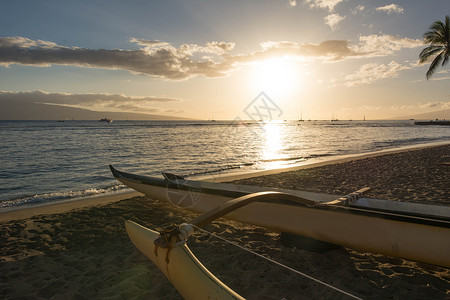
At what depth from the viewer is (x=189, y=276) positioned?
2406 millimetres

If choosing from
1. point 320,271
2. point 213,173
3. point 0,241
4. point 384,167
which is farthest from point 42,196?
point 384,167

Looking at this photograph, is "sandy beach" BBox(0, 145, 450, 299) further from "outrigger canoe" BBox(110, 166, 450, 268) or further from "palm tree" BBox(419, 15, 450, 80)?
"palm tree" BBox(419, 15, 450, 80)

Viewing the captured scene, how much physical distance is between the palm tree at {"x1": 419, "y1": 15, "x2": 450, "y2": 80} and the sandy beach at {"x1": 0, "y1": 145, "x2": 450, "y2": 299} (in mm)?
31525

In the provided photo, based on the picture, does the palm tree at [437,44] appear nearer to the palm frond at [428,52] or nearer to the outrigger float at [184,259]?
the palm frond at [428,52]

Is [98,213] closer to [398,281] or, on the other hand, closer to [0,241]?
[0,241]

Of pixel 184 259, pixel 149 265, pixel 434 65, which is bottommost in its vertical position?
pixel 149 265

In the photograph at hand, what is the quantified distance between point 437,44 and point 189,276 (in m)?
35.4

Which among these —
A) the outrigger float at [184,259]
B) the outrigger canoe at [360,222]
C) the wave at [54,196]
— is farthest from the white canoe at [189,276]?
the wave at [54,196]

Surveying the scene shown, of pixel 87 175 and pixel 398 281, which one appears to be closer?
pixel 398 281

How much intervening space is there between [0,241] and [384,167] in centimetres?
1406

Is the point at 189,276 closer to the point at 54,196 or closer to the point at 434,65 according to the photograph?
the point at 54,196

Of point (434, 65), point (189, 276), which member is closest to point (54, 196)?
point (189, 276)

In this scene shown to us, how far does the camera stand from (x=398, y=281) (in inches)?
136

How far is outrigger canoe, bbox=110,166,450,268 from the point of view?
3.25 m
